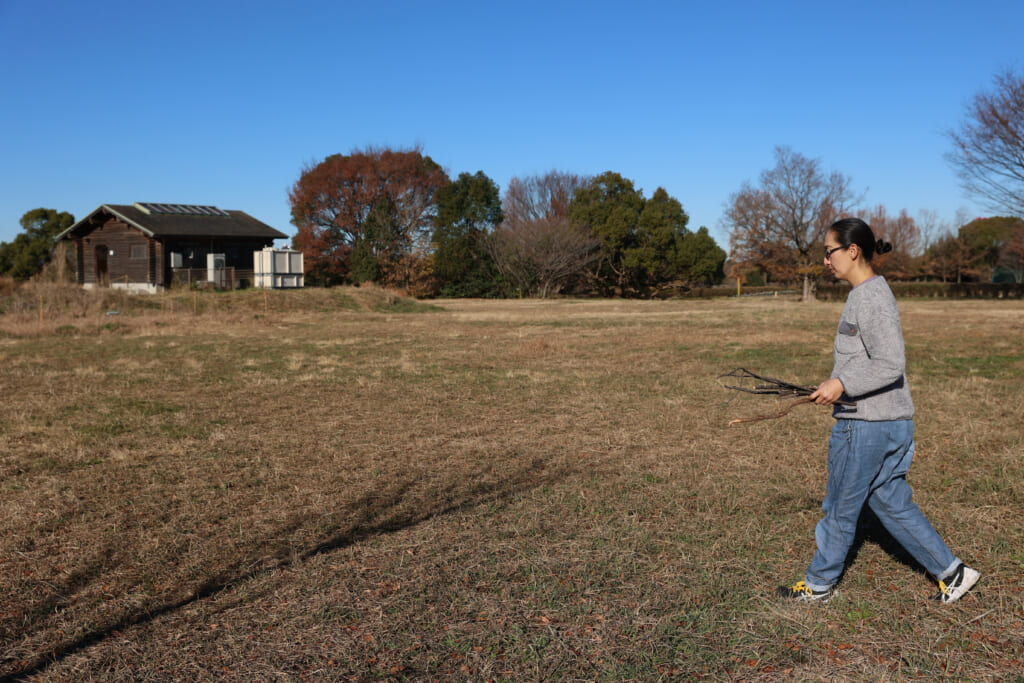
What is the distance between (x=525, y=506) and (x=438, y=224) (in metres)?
44.0

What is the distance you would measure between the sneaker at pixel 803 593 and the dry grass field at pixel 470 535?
0.18 ft

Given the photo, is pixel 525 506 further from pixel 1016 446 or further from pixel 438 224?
pixel 438 224

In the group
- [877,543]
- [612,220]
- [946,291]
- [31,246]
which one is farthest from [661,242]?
[877,543]

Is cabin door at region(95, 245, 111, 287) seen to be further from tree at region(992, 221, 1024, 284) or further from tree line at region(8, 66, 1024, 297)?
tree at region(992, 221, 1024, 284)

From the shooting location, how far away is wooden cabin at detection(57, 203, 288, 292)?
111ft

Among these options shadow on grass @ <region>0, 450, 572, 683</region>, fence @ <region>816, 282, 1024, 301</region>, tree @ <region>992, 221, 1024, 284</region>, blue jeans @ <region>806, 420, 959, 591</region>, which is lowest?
shadow on grass @ <region>0, 450, 572, 683</region>

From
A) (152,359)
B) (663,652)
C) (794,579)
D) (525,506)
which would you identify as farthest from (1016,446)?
(152,359)

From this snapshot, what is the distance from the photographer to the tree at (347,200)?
4831cm

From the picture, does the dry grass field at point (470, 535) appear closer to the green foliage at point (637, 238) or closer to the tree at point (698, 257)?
the green foliage at point (637, 238)

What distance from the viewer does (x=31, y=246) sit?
45406 mm

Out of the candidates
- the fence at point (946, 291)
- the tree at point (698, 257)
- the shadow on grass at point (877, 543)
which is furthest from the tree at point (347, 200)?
the shadow on grass at point (877, 543)

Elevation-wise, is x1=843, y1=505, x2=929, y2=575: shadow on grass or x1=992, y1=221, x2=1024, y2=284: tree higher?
x1=992, y1=221, x2=1024, y2=284: tree

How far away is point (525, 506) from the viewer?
4738mm

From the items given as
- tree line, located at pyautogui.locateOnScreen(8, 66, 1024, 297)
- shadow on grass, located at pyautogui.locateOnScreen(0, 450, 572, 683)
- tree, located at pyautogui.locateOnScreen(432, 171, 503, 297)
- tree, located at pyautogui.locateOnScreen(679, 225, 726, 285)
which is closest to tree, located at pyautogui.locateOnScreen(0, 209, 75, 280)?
tree line, located at pyautogui.locateOnScreen(8, 66, 1024, 297)
